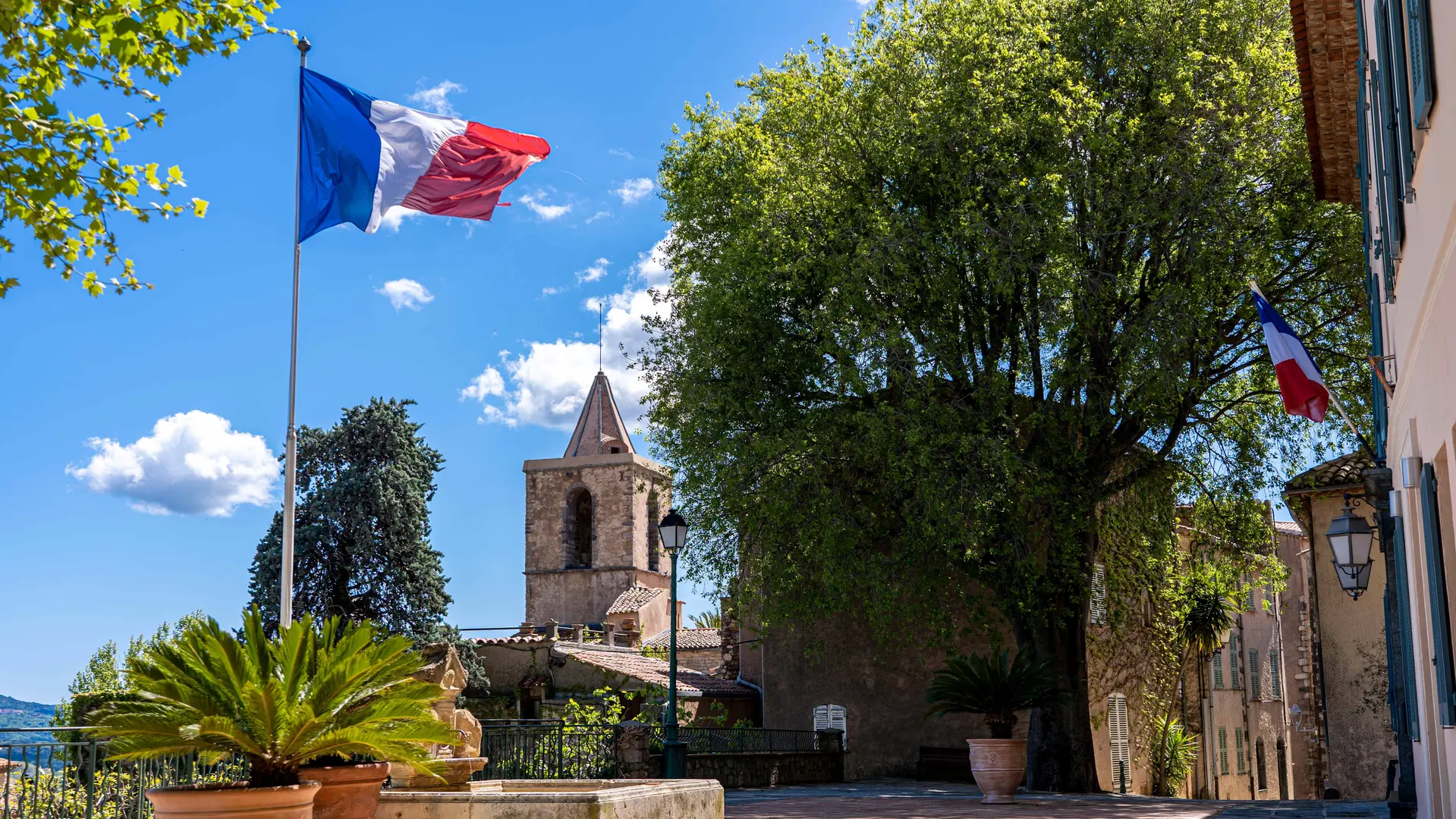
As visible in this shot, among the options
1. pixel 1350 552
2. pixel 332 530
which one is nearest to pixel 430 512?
pixel 332 530

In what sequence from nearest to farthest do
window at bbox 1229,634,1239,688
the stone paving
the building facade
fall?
the building facade
the stone paving
window at bbox 1229,634,1239,688

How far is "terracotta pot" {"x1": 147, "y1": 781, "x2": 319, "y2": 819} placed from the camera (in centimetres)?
636

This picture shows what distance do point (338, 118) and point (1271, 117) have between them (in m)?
13.2

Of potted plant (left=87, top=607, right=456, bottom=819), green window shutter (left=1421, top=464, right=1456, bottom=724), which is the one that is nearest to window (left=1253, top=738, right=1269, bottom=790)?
green window shutter (left=1421, top=464, right=1456, bottom=724)

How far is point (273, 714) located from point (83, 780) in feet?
24.8

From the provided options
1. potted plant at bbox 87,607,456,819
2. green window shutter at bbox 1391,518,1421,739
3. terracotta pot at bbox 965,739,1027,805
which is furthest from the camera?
terracotta pot at bbox 965,739,1027,805

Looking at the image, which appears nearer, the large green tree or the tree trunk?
the large green tree

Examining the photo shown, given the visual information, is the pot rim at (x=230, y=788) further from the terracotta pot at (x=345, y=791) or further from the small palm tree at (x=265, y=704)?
the terracotta pot at (x=345, y=791)

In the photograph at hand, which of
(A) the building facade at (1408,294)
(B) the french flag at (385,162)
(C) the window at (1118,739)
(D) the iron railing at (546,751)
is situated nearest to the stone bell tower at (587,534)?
(C) the window at (1118,739)

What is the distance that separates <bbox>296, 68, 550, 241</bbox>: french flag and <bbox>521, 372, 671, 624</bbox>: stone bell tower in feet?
136

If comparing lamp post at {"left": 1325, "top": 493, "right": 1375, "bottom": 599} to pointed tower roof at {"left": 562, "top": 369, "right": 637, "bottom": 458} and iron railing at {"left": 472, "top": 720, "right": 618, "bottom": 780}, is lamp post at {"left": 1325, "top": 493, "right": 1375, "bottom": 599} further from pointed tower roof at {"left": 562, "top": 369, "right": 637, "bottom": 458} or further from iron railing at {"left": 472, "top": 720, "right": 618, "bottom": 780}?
pointed tower roof at {"left": 562, "top": 369, "right": 637, "bottom": 458}

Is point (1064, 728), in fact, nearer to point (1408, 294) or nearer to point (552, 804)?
point (1408, 294)

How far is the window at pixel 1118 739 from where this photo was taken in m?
27.2

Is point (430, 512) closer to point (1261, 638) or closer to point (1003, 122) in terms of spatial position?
point (1003, 122)
